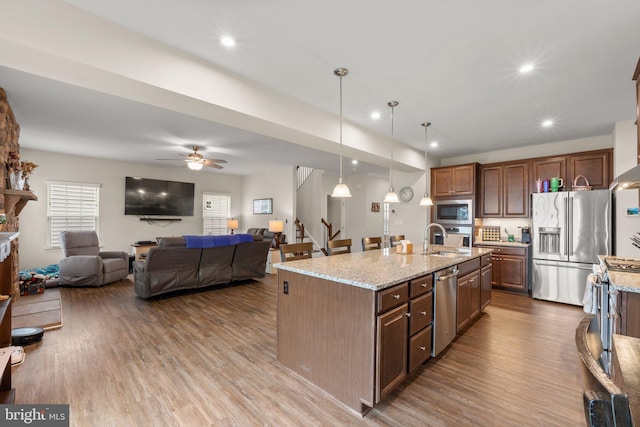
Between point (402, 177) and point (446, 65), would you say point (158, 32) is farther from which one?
point (402, 177)

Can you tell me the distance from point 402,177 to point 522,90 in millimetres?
3324

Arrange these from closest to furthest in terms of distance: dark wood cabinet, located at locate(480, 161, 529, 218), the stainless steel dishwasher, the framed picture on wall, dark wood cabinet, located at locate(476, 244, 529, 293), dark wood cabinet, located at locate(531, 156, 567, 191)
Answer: the stainless steel dishwasher < dark wood cabinet, located at locate(531, 156, 567, 191) < dark wood cabinet, located at locate(476, 244, 529, 293) < dark wood cabinet, located at locate(480, 161, 529, 218) < the framed picture on wall

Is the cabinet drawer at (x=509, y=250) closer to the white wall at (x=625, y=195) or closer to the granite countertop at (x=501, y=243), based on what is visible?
the granite countertop at (x=501, y=243)

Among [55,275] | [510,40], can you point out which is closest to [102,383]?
[510,40]

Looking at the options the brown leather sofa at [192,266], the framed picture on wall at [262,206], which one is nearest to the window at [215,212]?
the framed picture on wall at [262,206]

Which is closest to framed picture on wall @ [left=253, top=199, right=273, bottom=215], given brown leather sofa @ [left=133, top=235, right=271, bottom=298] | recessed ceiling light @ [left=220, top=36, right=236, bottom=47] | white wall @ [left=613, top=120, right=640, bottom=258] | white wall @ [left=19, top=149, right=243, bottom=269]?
white wall @ [left=19, top=149, right=243, bottom=269]

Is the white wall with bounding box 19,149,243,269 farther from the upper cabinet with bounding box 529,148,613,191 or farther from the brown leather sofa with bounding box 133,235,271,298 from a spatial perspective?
the upper cabinet with bounding box 529,148,613,191

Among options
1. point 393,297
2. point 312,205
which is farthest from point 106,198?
point 393,297

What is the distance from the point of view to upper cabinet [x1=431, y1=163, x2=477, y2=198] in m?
5.32

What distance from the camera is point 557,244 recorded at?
438 cm

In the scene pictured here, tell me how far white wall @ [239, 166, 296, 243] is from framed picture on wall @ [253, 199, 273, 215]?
0.11 metres

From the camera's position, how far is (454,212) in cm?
547

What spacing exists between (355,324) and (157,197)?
722 cm

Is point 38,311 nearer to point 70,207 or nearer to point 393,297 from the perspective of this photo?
point 70,207
